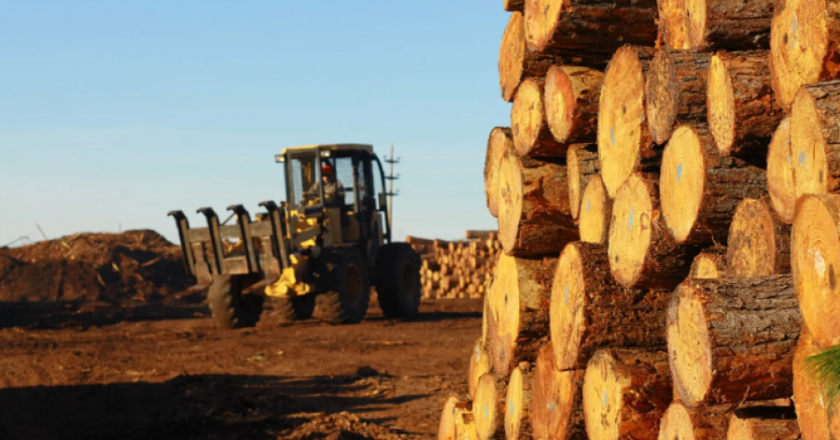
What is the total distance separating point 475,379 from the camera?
5.86 meters

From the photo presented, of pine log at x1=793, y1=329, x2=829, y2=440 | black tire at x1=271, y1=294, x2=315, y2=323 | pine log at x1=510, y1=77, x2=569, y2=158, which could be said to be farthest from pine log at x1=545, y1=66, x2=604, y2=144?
black tire at x1=271, y1=294, x2=315, y2=323

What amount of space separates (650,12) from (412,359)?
7.88m

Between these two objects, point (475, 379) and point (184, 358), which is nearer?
point (475, 379)

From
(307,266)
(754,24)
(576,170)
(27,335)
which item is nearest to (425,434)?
(576,170)

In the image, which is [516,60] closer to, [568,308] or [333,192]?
[568,308]

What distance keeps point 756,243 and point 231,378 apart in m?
7.95

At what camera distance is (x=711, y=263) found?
3576 mm

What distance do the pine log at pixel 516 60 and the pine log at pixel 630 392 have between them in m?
1.70

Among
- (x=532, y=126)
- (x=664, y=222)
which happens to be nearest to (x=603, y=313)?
(x=664, y=222)

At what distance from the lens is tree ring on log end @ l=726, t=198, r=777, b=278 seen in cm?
314

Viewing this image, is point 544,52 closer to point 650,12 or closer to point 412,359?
point 650,12

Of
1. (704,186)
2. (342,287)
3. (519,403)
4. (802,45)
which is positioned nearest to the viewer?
(802,45)

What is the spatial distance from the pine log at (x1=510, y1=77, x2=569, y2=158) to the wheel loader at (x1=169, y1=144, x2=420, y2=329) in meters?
9.42

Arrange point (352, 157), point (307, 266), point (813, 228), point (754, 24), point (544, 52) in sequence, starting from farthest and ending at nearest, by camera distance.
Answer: point (352, 157), point (307, 266), point (544, 52), point (754, 24), point (813, 228)
